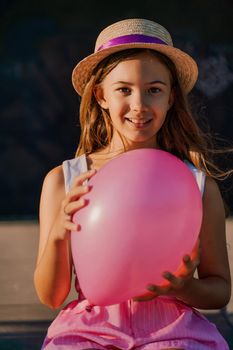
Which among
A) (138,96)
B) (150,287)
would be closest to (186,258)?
(150,287)

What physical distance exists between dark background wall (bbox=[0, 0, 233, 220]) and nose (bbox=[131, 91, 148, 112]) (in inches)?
167

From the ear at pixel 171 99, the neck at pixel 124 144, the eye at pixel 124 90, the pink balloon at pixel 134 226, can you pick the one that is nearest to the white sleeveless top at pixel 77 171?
the neck at pixel 124 144

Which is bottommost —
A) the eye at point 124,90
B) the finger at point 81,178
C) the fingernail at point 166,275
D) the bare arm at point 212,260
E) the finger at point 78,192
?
the bare arm at point 212,260

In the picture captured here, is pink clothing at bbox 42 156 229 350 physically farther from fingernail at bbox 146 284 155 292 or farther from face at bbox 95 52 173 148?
face at bbox 95 52 173 148

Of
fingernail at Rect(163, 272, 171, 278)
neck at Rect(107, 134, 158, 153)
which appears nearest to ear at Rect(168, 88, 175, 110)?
neck at Rect(107, 134, 158, 153)

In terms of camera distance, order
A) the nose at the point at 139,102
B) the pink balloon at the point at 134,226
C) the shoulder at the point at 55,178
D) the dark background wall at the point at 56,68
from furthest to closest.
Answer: the dark background wall at the point at 56,68, the shoulder at the point at 55,178, the nose at the point at 139,102, the pink balloon at the point at 134,226

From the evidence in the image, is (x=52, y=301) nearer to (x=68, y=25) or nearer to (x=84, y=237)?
(x=84, y=237)

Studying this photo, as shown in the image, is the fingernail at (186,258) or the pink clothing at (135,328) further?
the pink clothing at (135,328)

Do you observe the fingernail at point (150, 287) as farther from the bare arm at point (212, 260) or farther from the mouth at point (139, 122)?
Answer: the mouth at point (139, 122)

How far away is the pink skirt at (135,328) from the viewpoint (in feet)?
7.55

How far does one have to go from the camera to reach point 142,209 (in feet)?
6.69

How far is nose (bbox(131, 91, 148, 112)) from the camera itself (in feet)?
7.88

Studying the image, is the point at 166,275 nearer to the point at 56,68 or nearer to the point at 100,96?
the point at 100,96

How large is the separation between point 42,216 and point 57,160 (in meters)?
4.20
